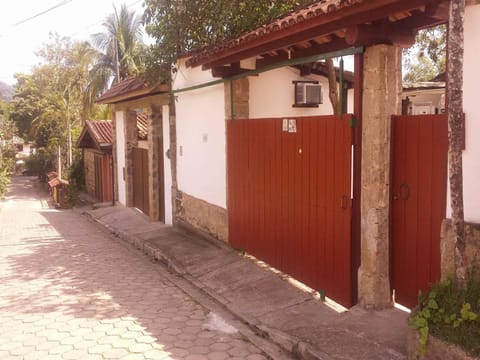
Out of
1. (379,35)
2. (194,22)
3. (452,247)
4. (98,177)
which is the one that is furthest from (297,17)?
(98,177)

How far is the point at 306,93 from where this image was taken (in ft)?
27.3

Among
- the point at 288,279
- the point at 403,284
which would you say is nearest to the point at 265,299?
the point at 288,279

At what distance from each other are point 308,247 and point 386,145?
1722mm

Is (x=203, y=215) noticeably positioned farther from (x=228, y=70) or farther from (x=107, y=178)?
(x=107, y=178)

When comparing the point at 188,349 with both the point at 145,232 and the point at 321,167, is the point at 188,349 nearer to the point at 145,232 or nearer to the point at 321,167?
the point at 321,167

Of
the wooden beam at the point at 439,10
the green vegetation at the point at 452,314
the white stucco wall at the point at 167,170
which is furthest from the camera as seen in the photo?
the white stucco wall at the point at 167,170

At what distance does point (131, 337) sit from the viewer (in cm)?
522

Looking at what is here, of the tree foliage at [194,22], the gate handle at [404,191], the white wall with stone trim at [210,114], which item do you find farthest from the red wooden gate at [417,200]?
the tree foliage at [194,22]

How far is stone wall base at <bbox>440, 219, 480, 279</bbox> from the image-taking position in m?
3.92

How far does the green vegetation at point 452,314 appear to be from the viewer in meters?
3.45

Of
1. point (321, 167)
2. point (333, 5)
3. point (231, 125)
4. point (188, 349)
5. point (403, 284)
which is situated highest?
point (333, 5)

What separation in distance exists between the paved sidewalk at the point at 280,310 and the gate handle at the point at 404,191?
1.21m

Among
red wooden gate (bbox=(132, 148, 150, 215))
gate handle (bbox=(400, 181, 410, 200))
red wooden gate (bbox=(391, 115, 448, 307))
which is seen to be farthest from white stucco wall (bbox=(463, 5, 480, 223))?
red wooden gate (bbox=(132, 148, 150, 215))

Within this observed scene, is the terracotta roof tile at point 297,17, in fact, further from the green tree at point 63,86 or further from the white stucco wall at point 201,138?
the green tree at point 63,86
